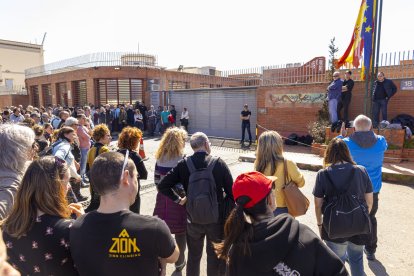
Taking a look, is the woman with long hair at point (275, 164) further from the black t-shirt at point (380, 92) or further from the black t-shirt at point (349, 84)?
the black t-shirt at point (349, 84)

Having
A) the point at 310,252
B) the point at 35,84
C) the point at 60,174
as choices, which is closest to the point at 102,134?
the point at 60,174

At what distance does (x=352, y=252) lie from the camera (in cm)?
312

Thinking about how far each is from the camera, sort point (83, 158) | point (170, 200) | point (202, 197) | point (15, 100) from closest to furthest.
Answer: point (202, 197), point (170, 200), point (83, 158), point (15, 100)

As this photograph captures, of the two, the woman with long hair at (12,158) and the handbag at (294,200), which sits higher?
the woman with long hair at (12,158)

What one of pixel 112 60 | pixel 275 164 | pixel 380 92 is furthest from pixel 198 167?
pixel 112 60

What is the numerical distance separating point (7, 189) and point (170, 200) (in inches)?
66.5

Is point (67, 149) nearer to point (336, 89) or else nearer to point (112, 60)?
point (336, 89)

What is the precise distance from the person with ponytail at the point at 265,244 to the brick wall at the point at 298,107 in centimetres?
1088

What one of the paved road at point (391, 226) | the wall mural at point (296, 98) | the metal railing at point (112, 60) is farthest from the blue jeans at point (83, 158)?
the metal railing at point (112, 60)

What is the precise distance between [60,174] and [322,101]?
11800 millimetres

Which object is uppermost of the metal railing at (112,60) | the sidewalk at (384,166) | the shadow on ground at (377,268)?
the metal railing at (112,60)

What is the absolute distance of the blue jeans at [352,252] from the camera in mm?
3020

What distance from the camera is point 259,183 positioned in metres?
1.73

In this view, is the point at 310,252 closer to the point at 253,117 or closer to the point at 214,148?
the point at 214,148
